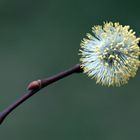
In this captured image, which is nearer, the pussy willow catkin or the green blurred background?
the pussy willow catkin

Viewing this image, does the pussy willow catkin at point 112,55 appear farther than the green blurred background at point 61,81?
No

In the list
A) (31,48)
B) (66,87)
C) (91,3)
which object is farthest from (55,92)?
(91,3)

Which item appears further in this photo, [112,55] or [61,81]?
[61,81]

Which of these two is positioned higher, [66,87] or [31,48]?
[31,48]

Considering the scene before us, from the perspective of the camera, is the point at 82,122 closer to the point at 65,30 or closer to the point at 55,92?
the point at 55,92
